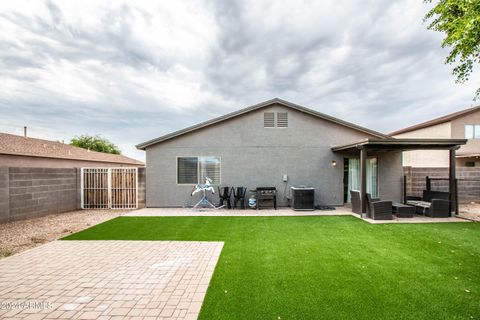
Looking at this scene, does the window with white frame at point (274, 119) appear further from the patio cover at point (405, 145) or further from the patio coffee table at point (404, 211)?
the patio coffee table at point (404, 211)

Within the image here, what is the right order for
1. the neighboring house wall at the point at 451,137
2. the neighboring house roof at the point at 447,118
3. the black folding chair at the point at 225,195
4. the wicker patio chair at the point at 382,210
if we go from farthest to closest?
the neighboring house wall at the point at 451,137
the neighboring house roof at the point at 447,118
the black folding chair at the point at 225,195
the wicker patio chair at the point at 382,210

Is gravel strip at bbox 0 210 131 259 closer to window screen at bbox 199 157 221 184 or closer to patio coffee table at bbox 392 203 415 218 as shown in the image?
window screen at bbox 199 157 221 184

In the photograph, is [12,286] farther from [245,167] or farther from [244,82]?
[244,82]

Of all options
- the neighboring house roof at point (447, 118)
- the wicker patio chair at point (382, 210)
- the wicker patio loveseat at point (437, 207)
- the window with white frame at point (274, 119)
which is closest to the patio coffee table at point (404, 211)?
the wicker patio chair at point (382, 210)

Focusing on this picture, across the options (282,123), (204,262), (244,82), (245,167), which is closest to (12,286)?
(204,262)

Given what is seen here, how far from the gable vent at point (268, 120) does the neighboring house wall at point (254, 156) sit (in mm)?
138

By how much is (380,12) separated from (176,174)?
9968 mm

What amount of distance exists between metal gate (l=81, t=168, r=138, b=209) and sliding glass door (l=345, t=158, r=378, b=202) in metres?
9.25

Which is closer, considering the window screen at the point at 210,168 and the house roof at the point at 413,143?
the house roof at the point at 413,143

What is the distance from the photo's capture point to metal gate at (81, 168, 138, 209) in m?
9.80

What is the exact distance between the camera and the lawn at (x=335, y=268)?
2574 millimetres

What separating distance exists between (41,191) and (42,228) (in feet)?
7.84

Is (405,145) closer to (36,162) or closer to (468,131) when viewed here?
(468,131)

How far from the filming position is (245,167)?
31.9 feet
